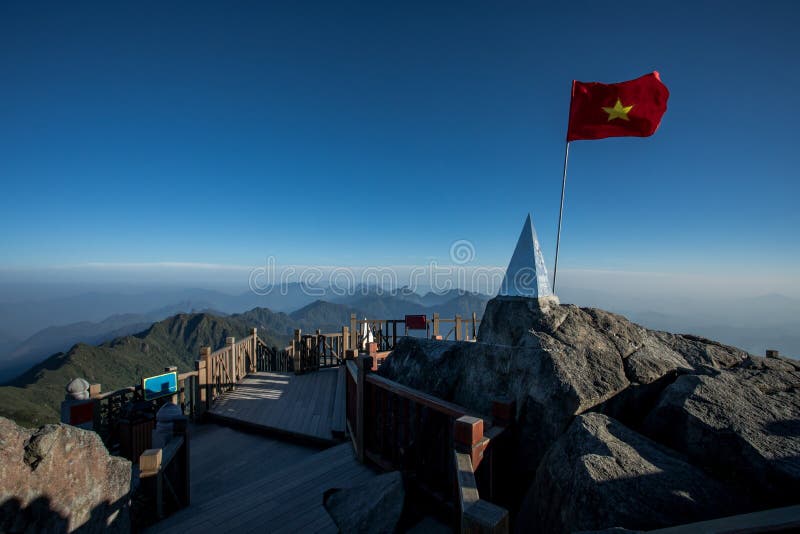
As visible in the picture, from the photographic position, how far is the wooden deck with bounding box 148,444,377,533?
4289mm

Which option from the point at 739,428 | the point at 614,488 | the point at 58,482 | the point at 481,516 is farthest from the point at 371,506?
the point at 739,428

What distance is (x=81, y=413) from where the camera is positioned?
19.5 ft

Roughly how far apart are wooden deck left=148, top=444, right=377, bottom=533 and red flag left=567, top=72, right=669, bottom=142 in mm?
7033

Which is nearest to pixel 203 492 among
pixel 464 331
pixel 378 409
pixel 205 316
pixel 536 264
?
pixel 378 409

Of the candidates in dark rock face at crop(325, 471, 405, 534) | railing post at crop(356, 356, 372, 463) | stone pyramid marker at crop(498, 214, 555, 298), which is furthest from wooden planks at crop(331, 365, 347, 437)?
stone pyramid marker at crop(498, 214, 555, 298)

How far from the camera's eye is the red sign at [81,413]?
585 cm

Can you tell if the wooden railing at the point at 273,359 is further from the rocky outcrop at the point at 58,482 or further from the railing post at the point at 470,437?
the railing post at the point at 470,437

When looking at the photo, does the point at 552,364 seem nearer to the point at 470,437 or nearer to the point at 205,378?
the point at 470,437

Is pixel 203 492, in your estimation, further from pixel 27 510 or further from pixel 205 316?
pixel 205 316

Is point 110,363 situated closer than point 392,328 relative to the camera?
No

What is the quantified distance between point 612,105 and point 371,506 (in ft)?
25.0

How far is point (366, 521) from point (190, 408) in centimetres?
742

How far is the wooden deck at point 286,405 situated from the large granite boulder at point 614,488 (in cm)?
563

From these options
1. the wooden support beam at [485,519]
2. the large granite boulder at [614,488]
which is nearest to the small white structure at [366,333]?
the large granite boulder at [614,488]
